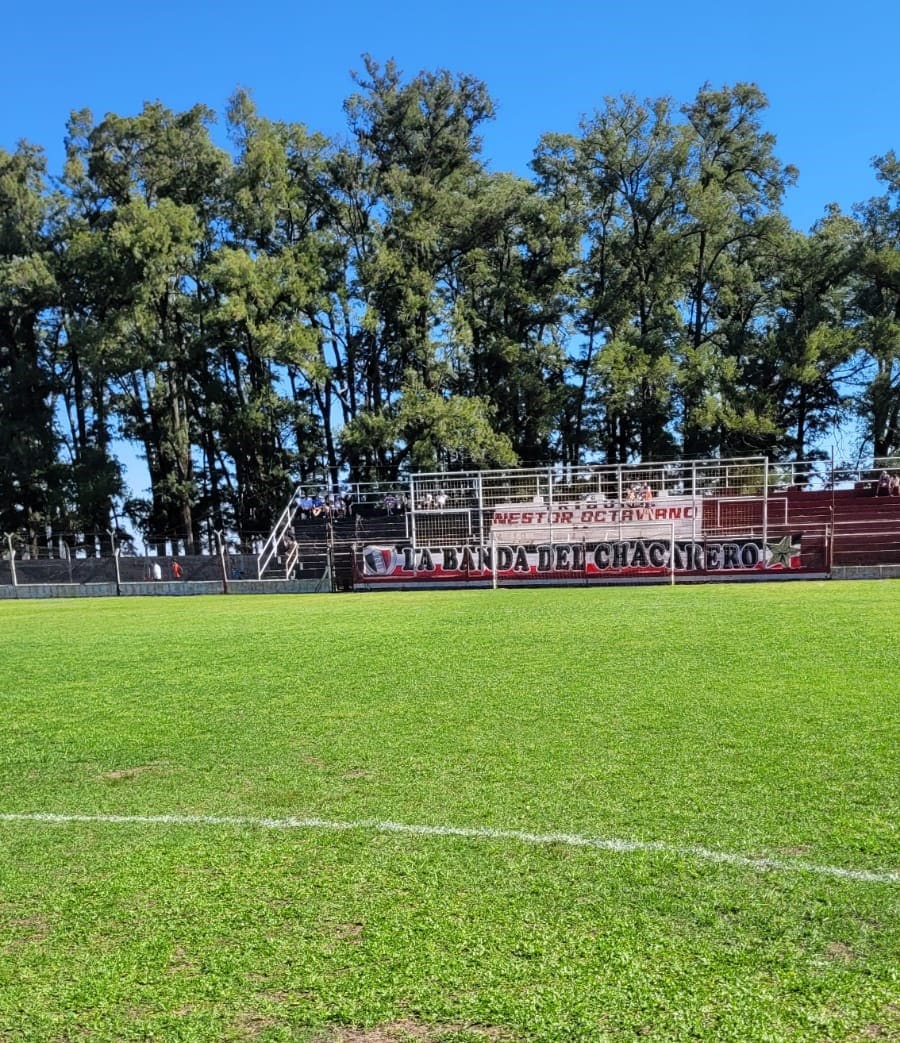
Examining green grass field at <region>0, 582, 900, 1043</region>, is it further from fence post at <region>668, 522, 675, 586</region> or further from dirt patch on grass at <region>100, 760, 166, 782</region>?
fence post at <region>668, 522, 675, 586</region>

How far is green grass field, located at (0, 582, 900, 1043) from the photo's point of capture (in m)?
2.70

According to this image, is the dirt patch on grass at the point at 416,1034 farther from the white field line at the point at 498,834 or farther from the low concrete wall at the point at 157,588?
the low concrete wall at the point at 157,588

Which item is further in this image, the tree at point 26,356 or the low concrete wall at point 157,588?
the tree at point 26,356

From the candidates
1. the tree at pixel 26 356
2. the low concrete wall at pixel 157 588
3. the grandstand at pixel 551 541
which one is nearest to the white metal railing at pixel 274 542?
the grandstand at pixel 551 541

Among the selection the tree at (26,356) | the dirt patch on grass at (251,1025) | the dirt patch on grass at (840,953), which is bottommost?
the dirt patch on grass at (251,1025)

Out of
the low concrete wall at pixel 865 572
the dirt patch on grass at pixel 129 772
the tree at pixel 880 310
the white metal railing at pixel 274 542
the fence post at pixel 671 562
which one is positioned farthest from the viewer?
the tree at pixel 880 310

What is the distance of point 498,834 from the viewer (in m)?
4.08

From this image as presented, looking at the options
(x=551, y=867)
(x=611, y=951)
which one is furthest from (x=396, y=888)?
(x=611, y=951)

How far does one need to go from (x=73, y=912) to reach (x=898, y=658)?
7633mm

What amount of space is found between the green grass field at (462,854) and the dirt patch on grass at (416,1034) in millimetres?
10

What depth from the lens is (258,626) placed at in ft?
43.8

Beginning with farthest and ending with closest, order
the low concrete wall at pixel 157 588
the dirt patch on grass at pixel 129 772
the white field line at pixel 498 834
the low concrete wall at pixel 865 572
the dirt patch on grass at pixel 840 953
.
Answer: the low concrete wall at pixel 157 588 → the low concrete wall at pixel 865 572 → the dirt patch on grass at pixel 129 772 → the white field line at pixel 498 834 → the dirt patch on grass at pixel 840 953

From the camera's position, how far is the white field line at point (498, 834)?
3.54 m

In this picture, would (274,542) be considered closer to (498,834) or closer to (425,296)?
(425,296)
